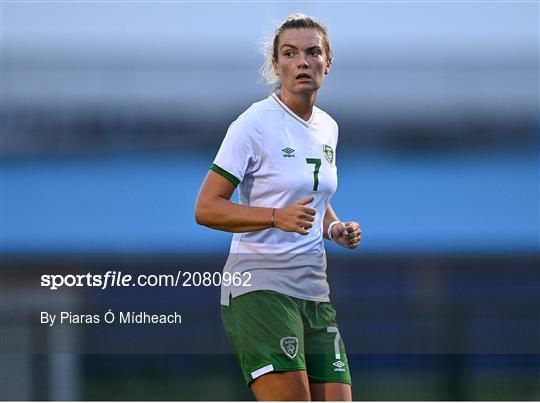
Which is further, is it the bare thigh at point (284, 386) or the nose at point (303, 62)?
the nose at point (303, 62)

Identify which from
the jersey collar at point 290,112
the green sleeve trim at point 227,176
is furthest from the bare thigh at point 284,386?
the jersey collar at point 290,112

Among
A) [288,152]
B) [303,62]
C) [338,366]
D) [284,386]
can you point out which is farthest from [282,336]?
[303,62]

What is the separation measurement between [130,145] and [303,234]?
1562 mm

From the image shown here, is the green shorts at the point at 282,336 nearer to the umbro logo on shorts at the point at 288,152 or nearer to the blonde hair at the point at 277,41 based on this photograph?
the umbro logo on shorts at the point at 288,152

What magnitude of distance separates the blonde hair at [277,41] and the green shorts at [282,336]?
0.68 m

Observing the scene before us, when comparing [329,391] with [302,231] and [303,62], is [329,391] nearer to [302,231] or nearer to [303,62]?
[302,231]

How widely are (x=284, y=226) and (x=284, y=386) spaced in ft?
1.47

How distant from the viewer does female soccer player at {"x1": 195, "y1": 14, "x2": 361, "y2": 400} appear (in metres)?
2.52

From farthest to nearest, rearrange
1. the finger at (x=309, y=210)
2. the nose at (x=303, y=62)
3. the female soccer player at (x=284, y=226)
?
the nose at (x=303, y=62)
the female soccer player at (x=284, y=226)
the finger at (x=309, y=210)

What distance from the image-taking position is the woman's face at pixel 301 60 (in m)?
2.65

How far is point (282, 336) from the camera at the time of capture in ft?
8.29

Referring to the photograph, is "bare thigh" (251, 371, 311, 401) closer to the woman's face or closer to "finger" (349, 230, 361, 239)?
"finger" (349, 230, 361, 239)

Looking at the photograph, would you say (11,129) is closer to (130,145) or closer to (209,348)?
(130,145)

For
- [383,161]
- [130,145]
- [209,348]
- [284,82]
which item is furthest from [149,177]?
[284,82]
